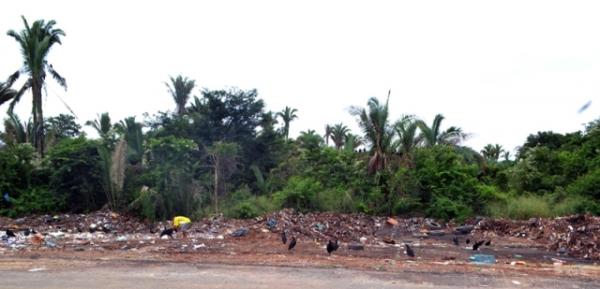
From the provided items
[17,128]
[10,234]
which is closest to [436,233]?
[10,234]

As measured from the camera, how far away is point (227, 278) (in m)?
8.12

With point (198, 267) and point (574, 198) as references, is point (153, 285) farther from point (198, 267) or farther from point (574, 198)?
point (574, 198)

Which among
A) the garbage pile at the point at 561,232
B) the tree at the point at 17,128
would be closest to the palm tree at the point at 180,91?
the tree at the point at 17,128

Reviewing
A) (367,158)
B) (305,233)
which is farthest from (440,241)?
(367,158)

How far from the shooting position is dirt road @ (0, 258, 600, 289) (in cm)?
760

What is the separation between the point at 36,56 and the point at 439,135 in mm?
19302

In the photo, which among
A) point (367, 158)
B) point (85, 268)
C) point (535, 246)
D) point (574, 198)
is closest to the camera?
point (85, 268)

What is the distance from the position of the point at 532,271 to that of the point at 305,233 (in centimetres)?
626

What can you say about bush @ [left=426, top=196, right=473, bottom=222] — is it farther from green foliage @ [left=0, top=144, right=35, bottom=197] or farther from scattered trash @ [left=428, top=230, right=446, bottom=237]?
green foliage @ [left=0, top=144, right=35, bottom=197]

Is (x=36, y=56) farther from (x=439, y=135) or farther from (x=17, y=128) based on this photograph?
(x=439, y=135)

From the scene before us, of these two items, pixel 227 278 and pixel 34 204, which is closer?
pixel 227 278

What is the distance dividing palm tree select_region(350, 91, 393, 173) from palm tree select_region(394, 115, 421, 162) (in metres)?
0.42

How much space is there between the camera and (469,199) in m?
19.7

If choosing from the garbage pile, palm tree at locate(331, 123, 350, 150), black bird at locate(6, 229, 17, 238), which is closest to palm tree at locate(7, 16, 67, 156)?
black bird at locate(6, 229, 17, 238)
